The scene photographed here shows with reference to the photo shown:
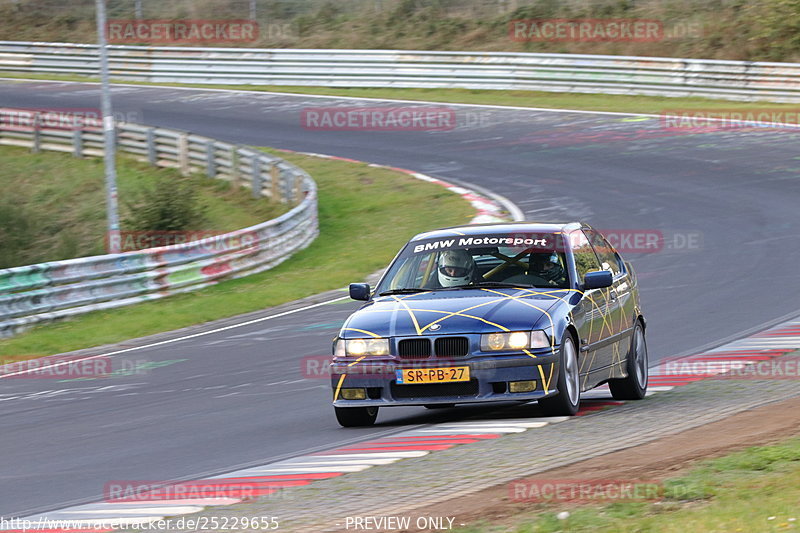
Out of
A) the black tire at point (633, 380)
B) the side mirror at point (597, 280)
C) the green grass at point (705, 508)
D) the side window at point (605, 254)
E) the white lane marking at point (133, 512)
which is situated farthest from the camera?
the side window at point (605, 254)

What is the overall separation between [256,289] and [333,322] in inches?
161

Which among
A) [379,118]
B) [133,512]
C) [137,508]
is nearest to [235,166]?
[379,118]

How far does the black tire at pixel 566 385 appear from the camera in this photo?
30.1 feet

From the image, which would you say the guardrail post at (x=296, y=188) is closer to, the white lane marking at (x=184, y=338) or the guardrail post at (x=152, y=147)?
the guardrail post at (x=152, y=147)

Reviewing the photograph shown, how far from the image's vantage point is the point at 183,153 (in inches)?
1255

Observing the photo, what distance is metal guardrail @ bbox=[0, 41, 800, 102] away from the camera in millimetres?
35312

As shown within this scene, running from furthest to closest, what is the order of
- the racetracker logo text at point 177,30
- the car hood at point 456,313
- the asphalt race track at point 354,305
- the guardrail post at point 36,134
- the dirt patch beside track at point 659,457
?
the racetracker logo text at point 177,30, the guardrail post at point 36,134, the asphalt race track at point 354,305, the car hood at point 456,313, the dirt patch beside track at point 659,457

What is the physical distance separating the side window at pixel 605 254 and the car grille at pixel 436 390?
2.34 meters

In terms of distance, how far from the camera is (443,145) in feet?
109

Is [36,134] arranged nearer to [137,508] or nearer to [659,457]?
[137,508]

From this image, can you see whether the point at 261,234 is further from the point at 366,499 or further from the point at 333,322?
the point at 366,499

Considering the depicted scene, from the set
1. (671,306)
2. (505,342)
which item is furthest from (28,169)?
(505,342)

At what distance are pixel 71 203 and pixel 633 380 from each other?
23397 millimetres

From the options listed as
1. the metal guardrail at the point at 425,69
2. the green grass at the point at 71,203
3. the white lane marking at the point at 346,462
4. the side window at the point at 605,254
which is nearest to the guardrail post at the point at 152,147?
Answer: the green grass at the point at 71,203
